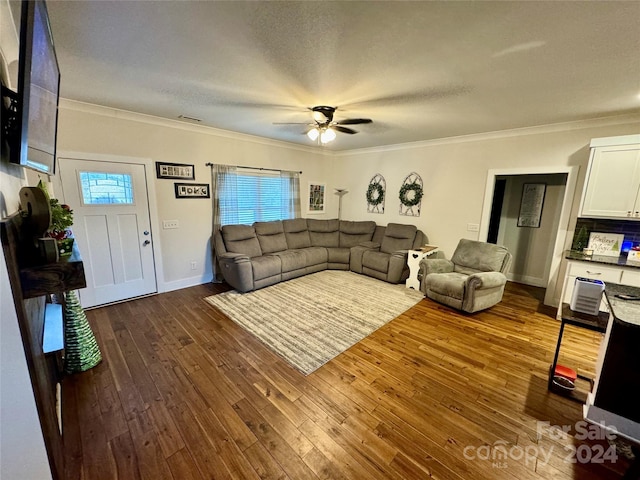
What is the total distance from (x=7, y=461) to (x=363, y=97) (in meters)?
3.15

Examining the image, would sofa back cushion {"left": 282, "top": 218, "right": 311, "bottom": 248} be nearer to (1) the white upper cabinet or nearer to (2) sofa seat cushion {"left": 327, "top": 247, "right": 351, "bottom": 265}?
(2) sofa seat cushion {"left": 327, "top": 247, "right": 351, "bottom": 265}

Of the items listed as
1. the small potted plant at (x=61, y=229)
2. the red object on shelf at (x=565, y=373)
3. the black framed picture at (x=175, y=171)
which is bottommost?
the red object on shelf at (x=565, y=373)

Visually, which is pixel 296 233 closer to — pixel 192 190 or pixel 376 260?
pixel 376 260

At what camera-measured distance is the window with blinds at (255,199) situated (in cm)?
451

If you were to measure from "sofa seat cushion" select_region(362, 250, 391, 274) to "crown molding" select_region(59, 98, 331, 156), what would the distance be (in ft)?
8.93

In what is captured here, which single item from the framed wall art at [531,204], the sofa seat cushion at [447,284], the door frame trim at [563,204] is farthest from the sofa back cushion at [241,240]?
the framed wall art at [531,204]

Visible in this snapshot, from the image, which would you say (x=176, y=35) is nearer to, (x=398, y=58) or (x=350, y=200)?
(x=398, y=58)

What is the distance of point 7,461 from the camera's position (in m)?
0.77

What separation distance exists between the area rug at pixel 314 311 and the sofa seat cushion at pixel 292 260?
23cm

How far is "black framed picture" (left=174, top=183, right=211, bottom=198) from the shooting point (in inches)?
155

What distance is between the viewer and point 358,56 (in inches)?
73.1

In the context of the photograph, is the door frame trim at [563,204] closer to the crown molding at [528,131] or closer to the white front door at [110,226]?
the crown molding at [528,131]

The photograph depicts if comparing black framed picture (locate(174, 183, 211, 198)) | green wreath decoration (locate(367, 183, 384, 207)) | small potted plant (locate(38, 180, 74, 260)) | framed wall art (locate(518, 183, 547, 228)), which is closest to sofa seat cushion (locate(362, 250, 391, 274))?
green wreath decoration (locate(367, 183, 384, 207))

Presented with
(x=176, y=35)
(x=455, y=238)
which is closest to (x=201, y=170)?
(x=176, y=35)
